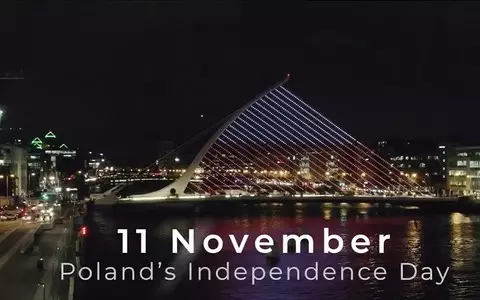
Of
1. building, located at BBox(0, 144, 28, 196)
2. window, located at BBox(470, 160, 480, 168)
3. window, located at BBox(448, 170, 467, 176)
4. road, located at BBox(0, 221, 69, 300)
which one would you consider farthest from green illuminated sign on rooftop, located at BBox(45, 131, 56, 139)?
road, located at BBox(0, 221, 69, 300)

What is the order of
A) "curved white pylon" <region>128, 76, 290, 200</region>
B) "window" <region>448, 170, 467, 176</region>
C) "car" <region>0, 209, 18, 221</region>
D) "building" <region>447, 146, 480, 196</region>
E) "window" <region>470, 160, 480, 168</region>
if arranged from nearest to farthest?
"car" <region>0, 209, 18, 221</region> → "curved white pylon" <region>128, 76, 290, 200</region> → "building" <region>447, 146, 480, 196</region> → "window" <region>470, 160, 480, 168</region> → "window" <region>448, 170, 467, 176</region>

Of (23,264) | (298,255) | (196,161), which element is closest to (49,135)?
(196,161)

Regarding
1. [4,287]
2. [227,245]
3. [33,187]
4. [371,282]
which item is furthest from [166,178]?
[4,287]

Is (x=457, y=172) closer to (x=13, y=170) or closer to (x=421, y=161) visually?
(x=421, y=161)

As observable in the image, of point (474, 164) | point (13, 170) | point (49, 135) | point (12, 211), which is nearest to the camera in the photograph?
point (12, 211)

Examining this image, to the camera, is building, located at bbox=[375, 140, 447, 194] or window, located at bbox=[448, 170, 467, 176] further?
building, located at bbox=[375, 140, 447, 194]

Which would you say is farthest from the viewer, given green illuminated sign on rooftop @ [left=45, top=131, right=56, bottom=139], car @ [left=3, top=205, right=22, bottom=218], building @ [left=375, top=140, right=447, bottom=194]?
building @ [left=375, top=140, right=447, bottom=194]

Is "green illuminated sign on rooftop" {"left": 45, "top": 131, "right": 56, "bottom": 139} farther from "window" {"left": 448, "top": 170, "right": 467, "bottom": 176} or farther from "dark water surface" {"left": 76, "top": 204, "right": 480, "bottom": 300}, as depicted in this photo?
"window" {"left": 448, "top": 170, "right": 467, "bottom": 176}

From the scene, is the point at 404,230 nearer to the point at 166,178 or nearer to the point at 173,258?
the point at 173,258
